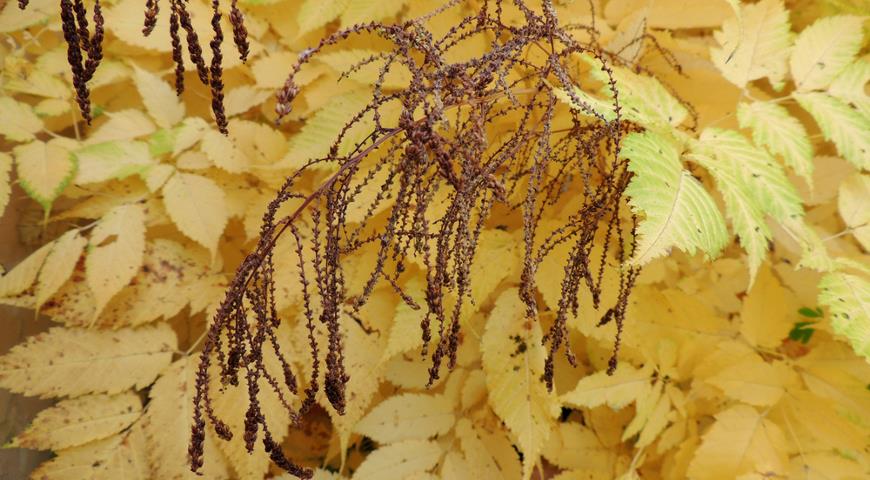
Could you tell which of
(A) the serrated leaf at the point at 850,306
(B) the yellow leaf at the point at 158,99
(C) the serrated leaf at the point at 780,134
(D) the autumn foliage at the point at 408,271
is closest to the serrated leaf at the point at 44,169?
(D) the autumn foliage at the point at 408,271

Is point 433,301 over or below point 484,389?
over

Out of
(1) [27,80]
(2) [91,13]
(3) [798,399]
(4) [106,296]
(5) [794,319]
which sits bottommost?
(3) [798,399]

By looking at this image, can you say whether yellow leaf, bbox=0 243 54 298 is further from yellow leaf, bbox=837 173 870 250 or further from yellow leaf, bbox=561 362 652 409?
yellow leaf, bbox=837 173 870 250

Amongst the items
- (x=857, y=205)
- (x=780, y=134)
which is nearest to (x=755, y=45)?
(x=780, y=134)

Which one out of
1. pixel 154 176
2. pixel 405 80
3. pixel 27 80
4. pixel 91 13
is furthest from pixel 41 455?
pixel 405 80

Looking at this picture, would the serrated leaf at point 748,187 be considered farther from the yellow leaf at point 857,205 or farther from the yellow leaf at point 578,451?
the yellow leaf at point 578,451

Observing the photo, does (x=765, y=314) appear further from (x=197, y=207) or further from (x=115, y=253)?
(x=115, y=253)

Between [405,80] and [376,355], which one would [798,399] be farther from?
[405,80]

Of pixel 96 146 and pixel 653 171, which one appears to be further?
pixel 96 146
